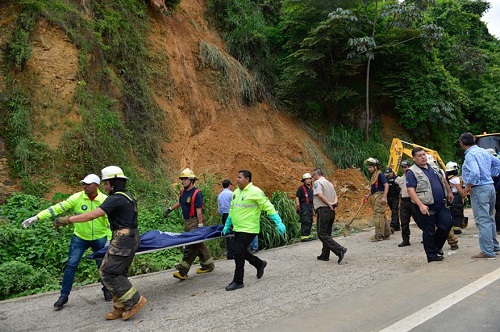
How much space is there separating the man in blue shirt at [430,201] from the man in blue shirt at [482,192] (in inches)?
17.9

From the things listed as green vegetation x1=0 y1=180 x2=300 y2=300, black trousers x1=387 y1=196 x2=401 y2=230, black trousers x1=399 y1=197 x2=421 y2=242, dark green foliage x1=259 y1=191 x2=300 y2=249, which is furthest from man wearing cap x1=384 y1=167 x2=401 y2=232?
green vegetation x1=0 y1=180 x2=300 y2=300

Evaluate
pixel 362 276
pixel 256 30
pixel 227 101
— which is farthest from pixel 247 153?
pixel 362 276

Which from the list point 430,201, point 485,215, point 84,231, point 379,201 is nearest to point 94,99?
point 84,231

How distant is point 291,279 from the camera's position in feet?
22.5

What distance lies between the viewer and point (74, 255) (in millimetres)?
6098

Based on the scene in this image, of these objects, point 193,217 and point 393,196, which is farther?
point 393,196

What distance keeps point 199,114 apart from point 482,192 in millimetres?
11113

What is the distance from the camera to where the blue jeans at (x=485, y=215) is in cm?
673

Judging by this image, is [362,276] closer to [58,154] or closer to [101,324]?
[101,324]

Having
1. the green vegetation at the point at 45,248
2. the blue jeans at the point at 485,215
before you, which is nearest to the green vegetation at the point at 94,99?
the green vegetation at the point at 45,248

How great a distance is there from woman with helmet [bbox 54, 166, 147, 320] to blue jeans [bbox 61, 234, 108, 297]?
94 cm

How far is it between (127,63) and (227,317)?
426 inches

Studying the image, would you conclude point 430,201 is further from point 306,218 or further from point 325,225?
point 306,218

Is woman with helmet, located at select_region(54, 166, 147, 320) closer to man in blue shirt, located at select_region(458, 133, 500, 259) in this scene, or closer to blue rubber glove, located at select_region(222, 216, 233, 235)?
blue rubber glove, located at select_region(222, 216, 233, 235)
